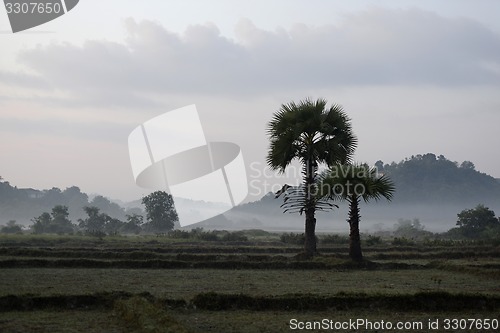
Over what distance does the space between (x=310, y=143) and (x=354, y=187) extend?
393 cm

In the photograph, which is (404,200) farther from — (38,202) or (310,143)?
(310,143)

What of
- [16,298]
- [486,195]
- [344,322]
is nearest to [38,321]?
[16,298]

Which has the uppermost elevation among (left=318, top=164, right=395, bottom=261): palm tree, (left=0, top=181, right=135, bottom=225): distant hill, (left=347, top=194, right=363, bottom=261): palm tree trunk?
(left=0, top=181, right=135, bottom=225): distant hill

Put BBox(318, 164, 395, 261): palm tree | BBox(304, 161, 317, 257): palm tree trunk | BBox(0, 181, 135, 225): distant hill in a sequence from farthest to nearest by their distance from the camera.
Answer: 1. BBox(0, 181, 135, 225): distant hill
2. BBox(304, 161, 317, 257): palm tree trunk
3. BBox(318, 164, 395, 261): palm tree

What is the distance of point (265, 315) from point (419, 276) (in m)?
8.50

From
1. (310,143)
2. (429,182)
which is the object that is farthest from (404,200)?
(310,143)

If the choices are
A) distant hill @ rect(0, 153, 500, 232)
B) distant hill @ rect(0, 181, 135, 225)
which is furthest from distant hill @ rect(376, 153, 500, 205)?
distant hill @ rect(0, 181, 135, 225)

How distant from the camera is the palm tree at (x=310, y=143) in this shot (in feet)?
82.2

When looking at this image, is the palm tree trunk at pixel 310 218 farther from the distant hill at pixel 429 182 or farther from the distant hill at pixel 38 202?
the distant hill at pixel 38 202

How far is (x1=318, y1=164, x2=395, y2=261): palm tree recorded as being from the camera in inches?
882

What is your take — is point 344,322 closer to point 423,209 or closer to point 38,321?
point 38,321

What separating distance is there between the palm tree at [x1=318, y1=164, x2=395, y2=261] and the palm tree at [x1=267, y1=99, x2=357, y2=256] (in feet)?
6.99

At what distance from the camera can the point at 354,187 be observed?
879 inches

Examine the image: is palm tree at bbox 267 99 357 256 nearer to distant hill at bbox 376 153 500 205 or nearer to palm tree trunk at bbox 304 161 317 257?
palm tree trunk at bbox 304 161 317 257
